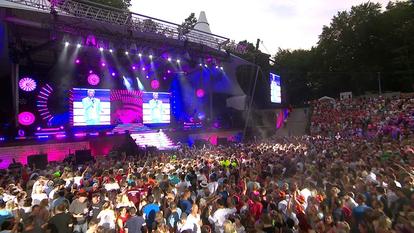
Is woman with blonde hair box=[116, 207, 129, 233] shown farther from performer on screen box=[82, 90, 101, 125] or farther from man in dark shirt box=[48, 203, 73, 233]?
performer on screen box=[82, 90, 101, 125]

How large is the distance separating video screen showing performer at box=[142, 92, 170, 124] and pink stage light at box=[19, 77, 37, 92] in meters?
7.42

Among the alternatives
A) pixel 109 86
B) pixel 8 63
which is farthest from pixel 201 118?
pixel 8 63

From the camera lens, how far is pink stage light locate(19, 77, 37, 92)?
62.5ft

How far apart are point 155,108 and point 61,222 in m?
19.6

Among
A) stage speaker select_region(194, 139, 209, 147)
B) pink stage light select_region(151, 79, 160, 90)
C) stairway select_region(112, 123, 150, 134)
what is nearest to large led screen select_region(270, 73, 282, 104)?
stage speaker select_region(194, 139, 209, 147)

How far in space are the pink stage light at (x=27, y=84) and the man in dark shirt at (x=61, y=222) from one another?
50.5 ft

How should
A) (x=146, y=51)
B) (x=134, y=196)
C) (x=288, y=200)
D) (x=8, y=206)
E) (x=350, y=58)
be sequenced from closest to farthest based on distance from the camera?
(x=8, y=206) → (x=288, y=200) → (x=134, y=196) → (x=146, y=51) → (x=350, y=58)

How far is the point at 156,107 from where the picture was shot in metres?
25.2

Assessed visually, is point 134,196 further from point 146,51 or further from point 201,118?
point 201,118

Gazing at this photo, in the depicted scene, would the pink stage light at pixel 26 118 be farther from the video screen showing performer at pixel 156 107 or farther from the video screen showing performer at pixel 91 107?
the video screen showing performer at pixel 156 107

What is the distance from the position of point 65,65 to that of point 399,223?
65.5ft

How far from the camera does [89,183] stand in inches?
363

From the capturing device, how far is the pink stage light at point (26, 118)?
18.8m

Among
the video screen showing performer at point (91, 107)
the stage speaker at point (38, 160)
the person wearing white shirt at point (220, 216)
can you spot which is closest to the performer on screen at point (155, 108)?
the video screen showing performer at point (91, 107)
